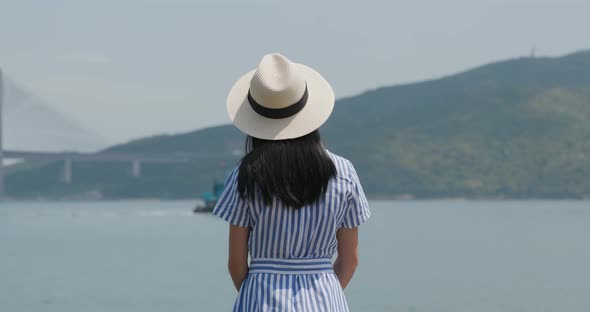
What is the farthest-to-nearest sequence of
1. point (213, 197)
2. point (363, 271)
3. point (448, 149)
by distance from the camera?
point (448, 149)
point (213, 197)
point (363, 271)

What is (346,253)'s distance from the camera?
368cm

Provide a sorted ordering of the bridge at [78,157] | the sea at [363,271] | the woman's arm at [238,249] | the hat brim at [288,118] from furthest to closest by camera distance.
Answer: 1. the bridge at [78,157]
2. the sea at [363,271]
3. the woman's arm at [238,249]
4. the hat brim at [288,118]

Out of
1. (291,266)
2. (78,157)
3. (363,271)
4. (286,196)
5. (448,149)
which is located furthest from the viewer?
(448,149)

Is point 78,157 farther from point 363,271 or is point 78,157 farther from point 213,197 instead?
point 363,271

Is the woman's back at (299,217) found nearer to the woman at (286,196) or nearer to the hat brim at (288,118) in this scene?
the woman at (286,196)

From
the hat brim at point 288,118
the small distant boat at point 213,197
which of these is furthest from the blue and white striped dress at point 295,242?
the small distant boat at point 213,197

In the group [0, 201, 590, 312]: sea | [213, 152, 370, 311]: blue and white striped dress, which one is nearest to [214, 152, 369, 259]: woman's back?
[213, 152, 370, 311]: blue and white striped dress

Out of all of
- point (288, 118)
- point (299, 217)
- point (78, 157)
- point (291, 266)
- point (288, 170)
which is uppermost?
point (288, 118)

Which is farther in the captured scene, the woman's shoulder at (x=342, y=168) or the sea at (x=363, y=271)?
the sea at (x=363, y=271)

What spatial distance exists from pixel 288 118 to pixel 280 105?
0.04 m

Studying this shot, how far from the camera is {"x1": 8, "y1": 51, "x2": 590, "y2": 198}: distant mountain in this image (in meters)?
124

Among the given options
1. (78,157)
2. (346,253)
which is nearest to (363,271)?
(346,253)

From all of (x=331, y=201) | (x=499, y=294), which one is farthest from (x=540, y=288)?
(x=331, y=201)

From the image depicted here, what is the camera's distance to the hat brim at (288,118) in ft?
11.3
